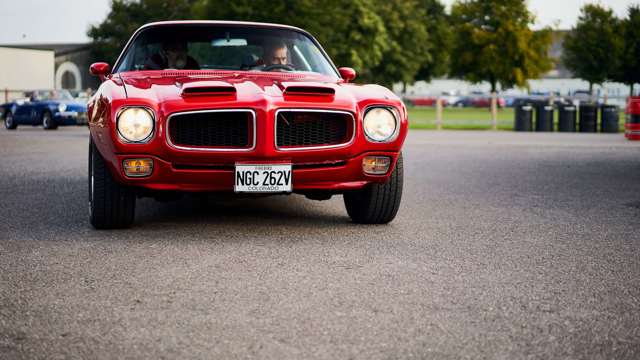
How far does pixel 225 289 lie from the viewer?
4168mm

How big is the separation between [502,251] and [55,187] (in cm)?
532

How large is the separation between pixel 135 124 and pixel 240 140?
66cm

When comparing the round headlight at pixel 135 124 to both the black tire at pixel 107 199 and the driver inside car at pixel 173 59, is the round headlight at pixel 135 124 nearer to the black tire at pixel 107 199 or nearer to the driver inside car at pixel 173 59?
the black tire at pixel 107 199

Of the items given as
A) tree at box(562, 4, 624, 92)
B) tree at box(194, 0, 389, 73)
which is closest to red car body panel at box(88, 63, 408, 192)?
tree at box(194, 0, 389, 73)

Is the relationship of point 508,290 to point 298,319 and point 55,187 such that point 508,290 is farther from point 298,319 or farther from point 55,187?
point 55,187

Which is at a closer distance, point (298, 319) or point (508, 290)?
point (298, 319)

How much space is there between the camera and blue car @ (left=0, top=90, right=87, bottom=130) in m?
25.9

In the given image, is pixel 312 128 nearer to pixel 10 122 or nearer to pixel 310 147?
pixel 310 147

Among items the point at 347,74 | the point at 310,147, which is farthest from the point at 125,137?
the point at 347,74

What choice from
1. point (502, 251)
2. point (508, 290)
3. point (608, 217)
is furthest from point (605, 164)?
point (508, 290)

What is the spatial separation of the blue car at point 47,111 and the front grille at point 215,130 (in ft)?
69.9

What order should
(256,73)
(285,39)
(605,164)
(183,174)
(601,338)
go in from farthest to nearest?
(605,164) → (285,39) → (256,73) → (183,174) → (601,338)

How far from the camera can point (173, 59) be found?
6.92 meters

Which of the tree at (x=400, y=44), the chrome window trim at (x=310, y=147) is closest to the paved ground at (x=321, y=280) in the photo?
the chrome window trim at (x=310, y=147)
